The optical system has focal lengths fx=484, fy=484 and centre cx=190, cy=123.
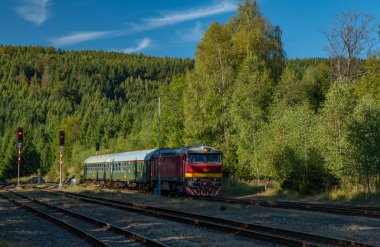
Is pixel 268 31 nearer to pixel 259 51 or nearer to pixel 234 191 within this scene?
pixel 259 51

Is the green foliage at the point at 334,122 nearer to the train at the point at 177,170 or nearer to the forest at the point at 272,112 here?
the forest at the point at 272,112

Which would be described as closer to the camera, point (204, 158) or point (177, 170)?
point (204, 158)

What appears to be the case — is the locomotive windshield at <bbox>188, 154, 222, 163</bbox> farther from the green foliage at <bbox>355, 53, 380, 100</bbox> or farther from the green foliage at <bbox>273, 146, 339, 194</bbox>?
the green foliage at <bbox>355, 53, 380, 100</bbox>

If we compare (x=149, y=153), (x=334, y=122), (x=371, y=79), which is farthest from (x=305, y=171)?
(x=371, y=79)

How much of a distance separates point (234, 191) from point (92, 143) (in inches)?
3374

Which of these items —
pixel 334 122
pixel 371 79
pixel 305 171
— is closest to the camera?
pixel 334 122

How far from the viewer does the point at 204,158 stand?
103ft

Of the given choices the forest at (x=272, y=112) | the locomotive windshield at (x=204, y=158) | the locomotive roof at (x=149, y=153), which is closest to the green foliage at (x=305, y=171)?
the forest at (x=272, y=112)

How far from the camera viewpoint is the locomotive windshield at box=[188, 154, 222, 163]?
30.7m

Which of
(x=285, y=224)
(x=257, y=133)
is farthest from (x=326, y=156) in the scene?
(x=285, y=224)

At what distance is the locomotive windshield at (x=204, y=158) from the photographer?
101 feet

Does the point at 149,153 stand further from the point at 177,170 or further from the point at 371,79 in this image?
the point at 371,79

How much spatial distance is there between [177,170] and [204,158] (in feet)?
6.75

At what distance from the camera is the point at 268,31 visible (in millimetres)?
49250
